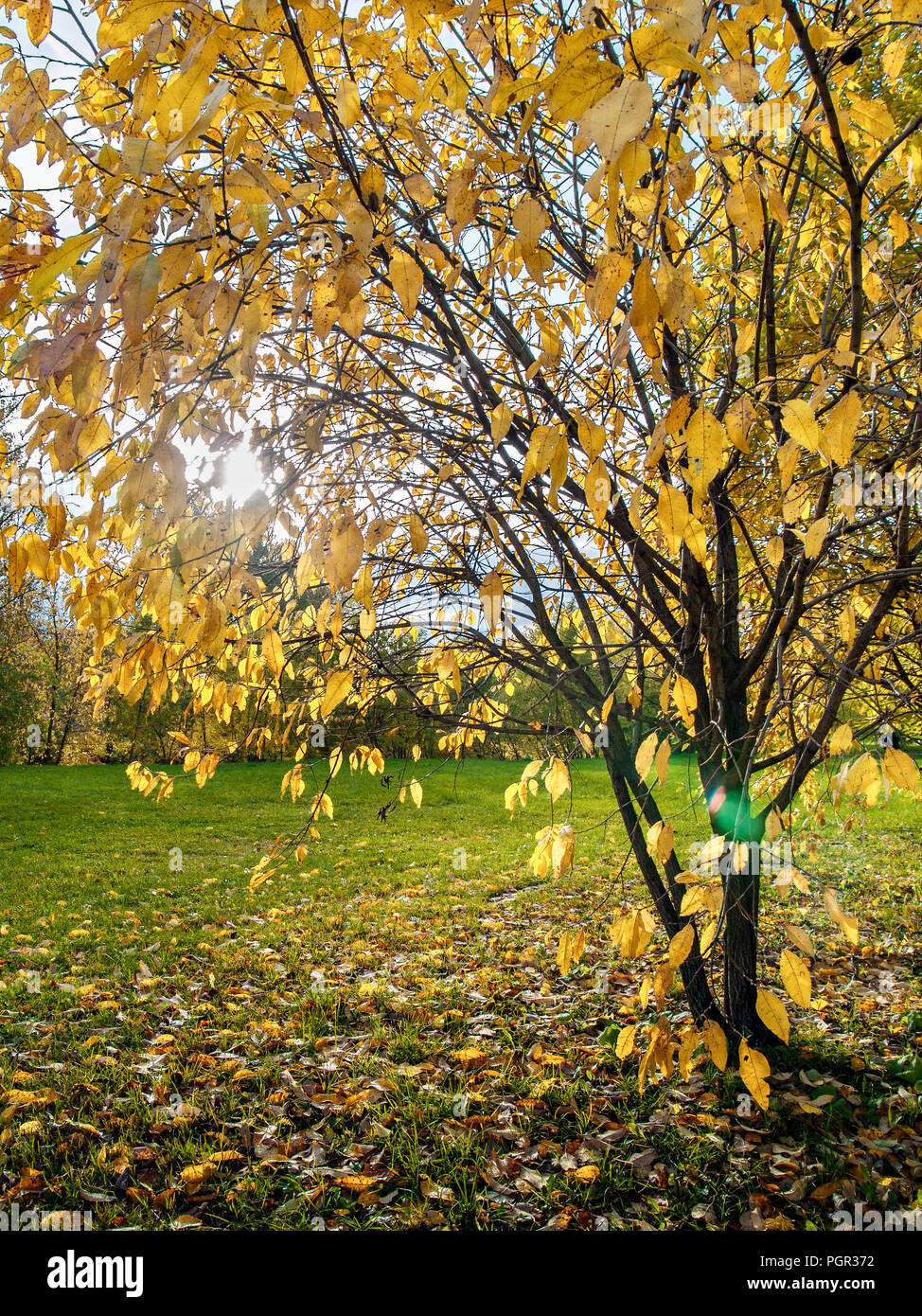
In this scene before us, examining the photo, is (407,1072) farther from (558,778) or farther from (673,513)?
(673,513)

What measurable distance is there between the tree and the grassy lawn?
570 millimetres

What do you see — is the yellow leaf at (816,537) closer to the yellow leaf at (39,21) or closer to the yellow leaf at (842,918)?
the yellow leaf at (842,918)

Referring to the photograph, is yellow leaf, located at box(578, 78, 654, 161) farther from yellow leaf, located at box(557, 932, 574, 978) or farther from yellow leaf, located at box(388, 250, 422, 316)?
yellow leaf, located at box(557, 932, 574, 978)

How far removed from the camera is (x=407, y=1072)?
118 inches

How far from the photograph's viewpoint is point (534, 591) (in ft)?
9.50

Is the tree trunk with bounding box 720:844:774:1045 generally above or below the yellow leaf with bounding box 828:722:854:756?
below

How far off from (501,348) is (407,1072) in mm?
3161

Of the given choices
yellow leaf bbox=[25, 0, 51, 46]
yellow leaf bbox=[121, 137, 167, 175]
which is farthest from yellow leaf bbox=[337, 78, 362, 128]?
yellow leaf bbox=[25, 0, 51, 46]

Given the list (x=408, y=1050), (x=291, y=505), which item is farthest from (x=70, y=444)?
(x=408, y=1050)

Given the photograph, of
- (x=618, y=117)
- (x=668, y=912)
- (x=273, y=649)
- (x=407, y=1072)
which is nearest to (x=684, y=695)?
(x=273, y=649)

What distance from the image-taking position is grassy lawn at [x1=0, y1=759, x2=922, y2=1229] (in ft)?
7.57

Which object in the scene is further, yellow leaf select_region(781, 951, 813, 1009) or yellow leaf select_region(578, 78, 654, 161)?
yellow leaf select_region(781, 951, 813, 1009)

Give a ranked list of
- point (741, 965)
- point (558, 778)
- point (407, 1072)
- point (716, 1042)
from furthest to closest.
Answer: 1. point (407, 1072)
2. point (741, 965)
3. point (558, 778)
4. point (716, 1042)
